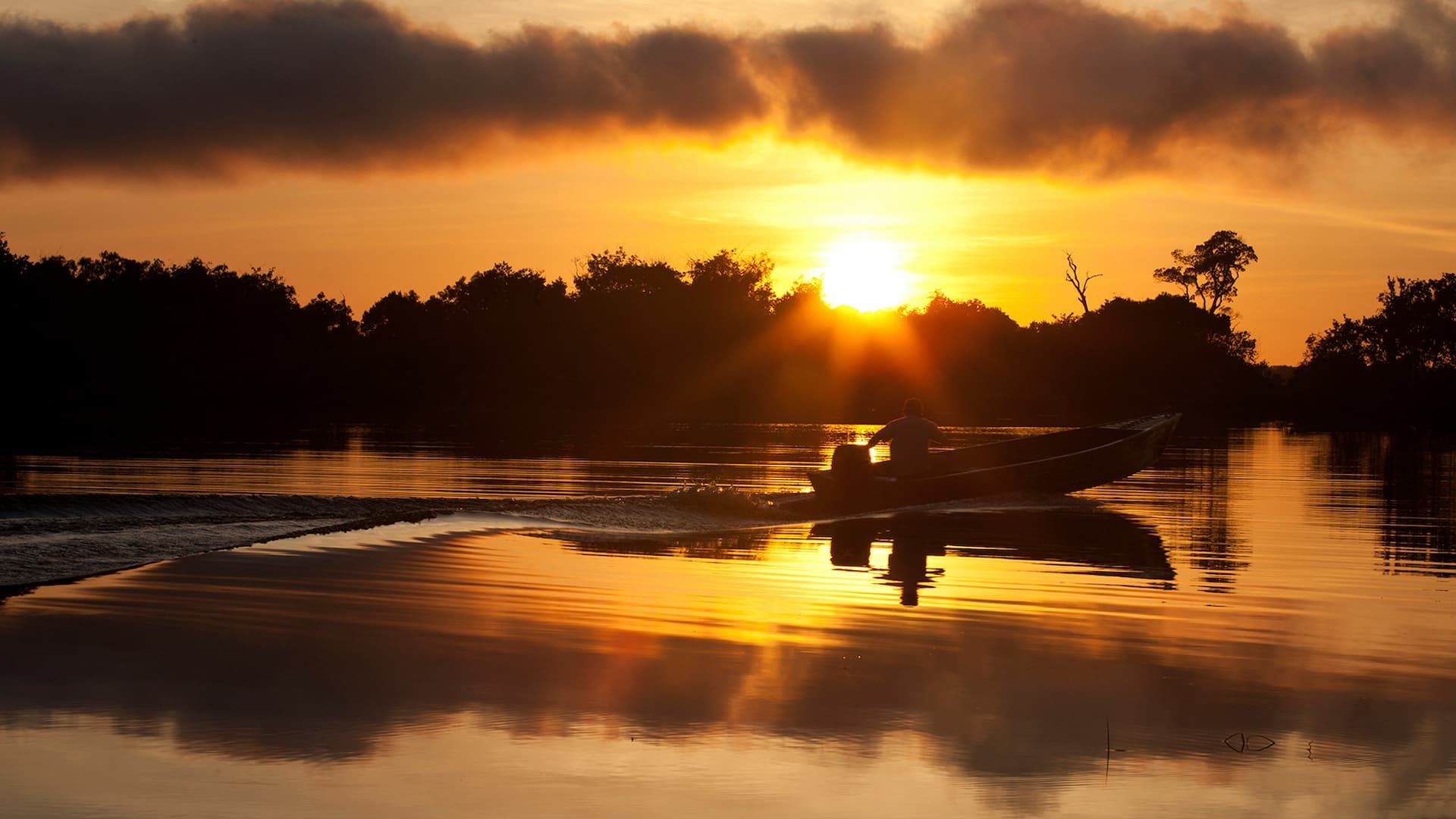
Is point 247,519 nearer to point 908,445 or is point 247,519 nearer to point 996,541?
point 996,541

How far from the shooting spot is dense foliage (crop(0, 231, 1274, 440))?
8419 centimetres

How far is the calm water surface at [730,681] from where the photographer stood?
6027mm

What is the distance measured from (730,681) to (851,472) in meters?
12.7

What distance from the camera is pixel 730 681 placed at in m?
8.05

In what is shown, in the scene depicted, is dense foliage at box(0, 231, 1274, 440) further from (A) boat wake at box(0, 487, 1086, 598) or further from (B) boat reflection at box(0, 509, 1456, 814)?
(B) boat reflection at box(0, 509, 1456, 814)

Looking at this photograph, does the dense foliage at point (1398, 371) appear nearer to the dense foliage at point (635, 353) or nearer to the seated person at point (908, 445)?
the dense foliage at point (635, 353)

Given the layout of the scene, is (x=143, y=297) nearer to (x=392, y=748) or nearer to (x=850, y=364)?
(x=850, y=364)

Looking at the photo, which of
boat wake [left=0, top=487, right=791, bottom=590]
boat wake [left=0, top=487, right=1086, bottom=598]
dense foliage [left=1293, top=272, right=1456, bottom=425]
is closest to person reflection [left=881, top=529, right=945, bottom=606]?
boat wake [left=0, top=487, right=1086, bottom=598]

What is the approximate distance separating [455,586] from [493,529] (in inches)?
196

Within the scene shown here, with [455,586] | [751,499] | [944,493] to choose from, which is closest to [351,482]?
[751,499]

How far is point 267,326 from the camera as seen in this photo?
320ft

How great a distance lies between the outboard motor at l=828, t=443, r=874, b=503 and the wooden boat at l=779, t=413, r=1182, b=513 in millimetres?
12

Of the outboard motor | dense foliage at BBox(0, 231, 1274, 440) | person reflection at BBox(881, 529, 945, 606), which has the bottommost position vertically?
person reflection at BBox(881, 529, 945, 606)

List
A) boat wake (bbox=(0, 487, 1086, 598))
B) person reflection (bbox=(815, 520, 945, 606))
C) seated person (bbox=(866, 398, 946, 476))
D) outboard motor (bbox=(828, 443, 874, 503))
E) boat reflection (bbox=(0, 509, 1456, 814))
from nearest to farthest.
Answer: boat reflection (bbox=(0, 509, 1456, 814)) < person reflection (bbox=(815, 520, 945, 606)) < boat wake (bbox=(0, 487, 1086, 598)) < outboard motor (bbox=(828, 443, 874, 503)) < seated person (bbox=(866, 398, 946, 476))
